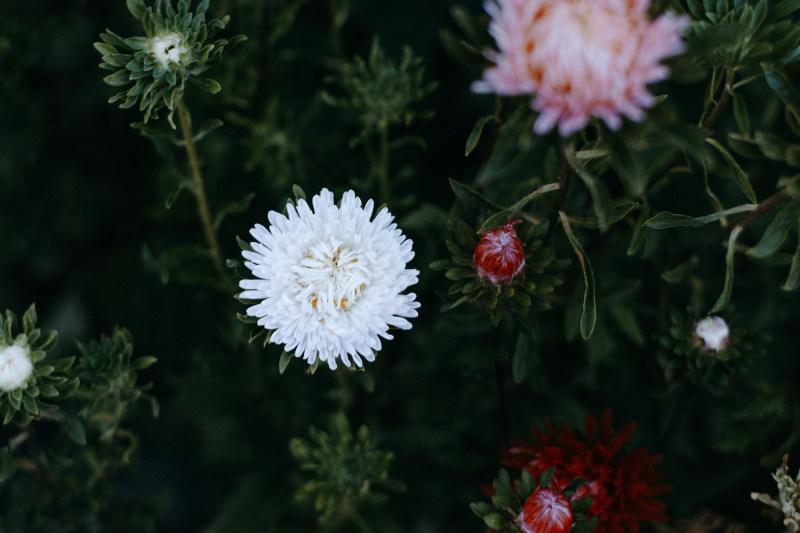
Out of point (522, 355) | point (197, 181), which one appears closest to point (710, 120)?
point (522, 355)

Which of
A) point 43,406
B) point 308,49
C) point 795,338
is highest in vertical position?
→ point 308,49

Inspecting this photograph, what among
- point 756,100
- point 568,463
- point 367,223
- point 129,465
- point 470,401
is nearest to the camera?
point 367,223

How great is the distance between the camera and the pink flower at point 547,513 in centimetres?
122

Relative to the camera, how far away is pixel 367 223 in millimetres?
1280

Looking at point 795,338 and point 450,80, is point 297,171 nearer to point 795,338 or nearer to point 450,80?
point 450,80

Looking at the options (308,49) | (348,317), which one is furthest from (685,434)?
(308,49)

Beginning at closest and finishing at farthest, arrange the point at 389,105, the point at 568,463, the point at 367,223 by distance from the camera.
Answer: the point at 367,223 → the point at 568,463 → the point at 389,105

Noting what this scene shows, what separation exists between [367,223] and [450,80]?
4.56 feet

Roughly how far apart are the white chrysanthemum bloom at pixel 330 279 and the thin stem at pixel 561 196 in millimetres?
300

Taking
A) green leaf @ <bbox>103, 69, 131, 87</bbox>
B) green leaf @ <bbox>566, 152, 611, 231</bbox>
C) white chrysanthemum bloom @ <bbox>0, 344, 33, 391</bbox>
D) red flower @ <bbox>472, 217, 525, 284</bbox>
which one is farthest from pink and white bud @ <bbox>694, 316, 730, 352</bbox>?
white chrysanthemum bloom @ <bbox>0, 344, 33, 391</bbox>

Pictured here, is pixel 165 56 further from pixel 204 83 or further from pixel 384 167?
pixel 384 167

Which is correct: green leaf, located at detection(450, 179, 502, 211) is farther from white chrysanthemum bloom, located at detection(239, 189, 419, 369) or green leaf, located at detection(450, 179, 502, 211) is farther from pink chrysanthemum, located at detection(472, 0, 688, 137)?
pink chrysanthemum, located at detection(472, 0, 688, 137)

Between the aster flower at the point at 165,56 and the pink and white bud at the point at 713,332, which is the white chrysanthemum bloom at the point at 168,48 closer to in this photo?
the aster flower at the point at 165,56

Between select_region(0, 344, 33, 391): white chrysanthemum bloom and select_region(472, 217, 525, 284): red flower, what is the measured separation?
89 centimetres
